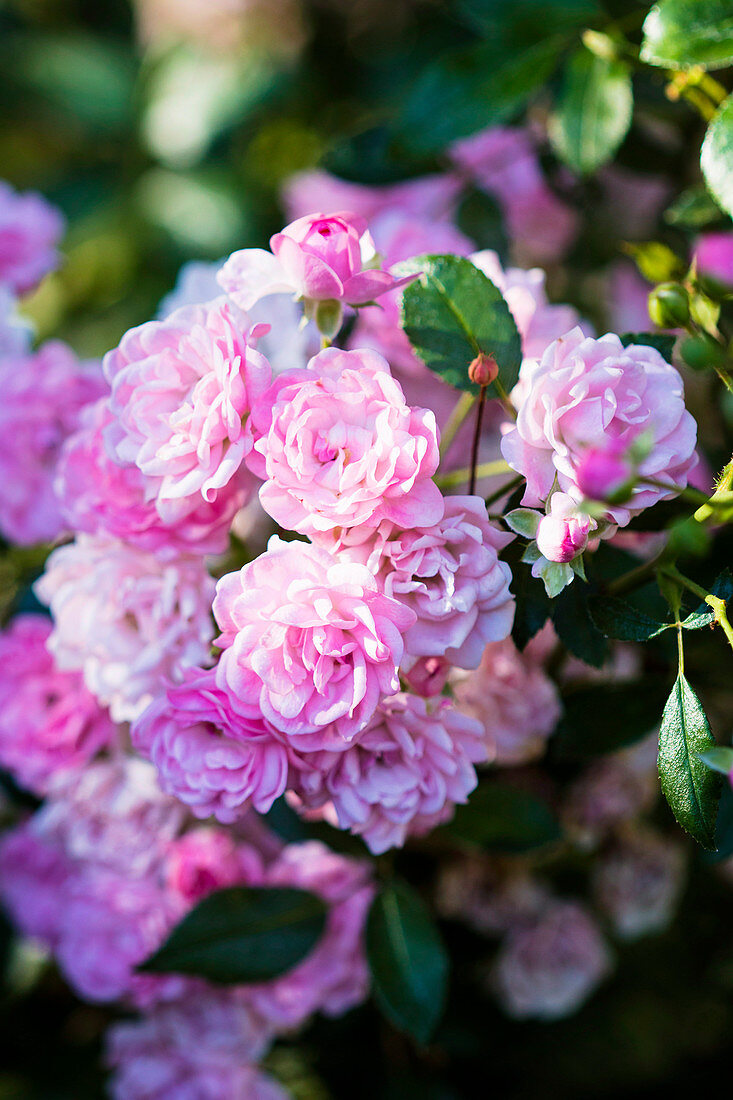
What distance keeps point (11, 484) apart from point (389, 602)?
1.57 ft

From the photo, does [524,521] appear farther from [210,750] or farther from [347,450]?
[210,750]

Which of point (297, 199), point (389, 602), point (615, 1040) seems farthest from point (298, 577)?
point (615, 1040)

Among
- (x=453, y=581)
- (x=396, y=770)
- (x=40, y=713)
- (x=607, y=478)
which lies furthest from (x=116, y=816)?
(x=607, y=478)

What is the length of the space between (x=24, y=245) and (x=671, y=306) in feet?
2.21

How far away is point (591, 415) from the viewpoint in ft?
1.58

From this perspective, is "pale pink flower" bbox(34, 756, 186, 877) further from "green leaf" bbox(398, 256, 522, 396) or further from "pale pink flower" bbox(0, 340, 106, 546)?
"green leaf" bbox(398, 256, 522, 396)

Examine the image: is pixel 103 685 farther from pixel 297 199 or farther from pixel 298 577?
pixel 297 199

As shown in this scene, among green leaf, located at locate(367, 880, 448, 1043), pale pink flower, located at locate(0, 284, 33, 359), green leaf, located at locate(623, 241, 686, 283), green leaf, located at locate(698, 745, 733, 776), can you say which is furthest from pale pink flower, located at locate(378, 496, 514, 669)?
pale pink flower, located at locate(0, 284, 33, 359)

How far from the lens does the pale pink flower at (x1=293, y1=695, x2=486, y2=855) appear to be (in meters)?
0.53

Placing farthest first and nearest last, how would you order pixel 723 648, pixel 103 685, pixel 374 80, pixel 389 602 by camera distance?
pixel 374 80 → pixel 723 648 → pixel 103 685 → pixel 389 602

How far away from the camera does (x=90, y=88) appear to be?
4.90 feet

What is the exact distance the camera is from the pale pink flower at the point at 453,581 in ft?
1.58

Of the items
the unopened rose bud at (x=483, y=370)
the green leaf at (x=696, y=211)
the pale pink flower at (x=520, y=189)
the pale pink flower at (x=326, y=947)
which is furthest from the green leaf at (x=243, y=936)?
the pale pink flower at (x=520, y=189)

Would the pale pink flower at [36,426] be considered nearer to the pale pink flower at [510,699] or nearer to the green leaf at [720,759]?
the pale pink flower at [510,699]
